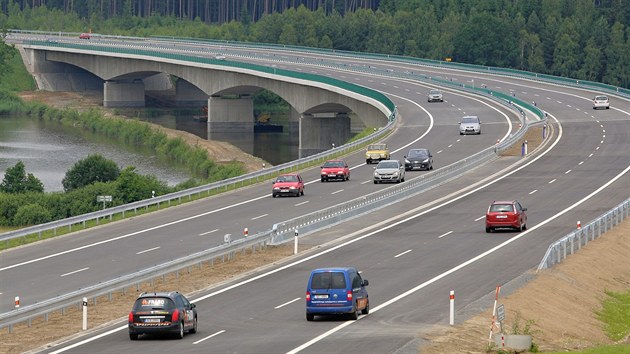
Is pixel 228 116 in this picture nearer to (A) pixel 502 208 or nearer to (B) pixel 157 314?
(A) pixel 502 208

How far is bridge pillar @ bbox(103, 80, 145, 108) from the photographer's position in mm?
177250

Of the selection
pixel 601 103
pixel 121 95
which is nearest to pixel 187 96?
pixel 121 95

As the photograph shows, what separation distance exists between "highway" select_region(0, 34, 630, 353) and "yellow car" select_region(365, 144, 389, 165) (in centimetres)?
83

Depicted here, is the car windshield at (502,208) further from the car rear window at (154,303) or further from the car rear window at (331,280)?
the car rear window at (154,303)

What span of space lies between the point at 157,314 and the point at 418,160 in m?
50.8

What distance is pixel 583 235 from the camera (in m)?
57.8

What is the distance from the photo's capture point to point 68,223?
2552 inches

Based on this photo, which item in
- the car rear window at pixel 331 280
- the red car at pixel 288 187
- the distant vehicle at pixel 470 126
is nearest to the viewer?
the car rear window at pixel 331 280

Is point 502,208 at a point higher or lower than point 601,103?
higher

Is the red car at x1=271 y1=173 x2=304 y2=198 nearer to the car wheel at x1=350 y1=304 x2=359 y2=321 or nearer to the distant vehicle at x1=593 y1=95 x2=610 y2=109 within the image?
the car wheel at x1=350 y1=304 x2=359 y2=321

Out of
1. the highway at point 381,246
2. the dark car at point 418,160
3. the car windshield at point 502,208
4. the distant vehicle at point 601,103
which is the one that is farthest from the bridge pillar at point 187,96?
the car windshield at point 502,208

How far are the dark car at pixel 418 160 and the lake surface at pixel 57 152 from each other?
22.4m

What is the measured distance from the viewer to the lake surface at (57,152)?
361 ft

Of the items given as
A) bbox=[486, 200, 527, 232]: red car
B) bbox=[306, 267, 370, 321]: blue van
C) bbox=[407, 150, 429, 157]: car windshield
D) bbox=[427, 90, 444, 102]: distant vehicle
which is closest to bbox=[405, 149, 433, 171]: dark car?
bbox=[407, 150, 429, 157]: car windshield
